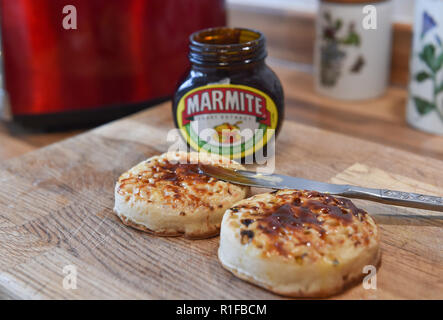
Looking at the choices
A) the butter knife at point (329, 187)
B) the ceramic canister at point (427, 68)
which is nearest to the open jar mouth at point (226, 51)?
the butter knife at point (329, 187)

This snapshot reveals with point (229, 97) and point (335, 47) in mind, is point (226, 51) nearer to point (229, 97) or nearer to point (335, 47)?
point (229, 97)

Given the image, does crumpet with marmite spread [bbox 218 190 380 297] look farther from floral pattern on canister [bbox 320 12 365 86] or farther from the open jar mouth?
floral pattern on canister [bbox 320 12 365 86]

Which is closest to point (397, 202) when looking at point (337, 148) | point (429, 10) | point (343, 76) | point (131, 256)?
point (337, 148)

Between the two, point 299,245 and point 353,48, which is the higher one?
point 353,48

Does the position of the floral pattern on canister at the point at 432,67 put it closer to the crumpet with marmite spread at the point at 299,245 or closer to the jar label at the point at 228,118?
the jar label at the point at 228,118

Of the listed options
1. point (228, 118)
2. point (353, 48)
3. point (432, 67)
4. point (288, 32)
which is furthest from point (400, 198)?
point (288, 32)

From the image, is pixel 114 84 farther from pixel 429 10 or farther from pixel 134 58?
pixel 429 10

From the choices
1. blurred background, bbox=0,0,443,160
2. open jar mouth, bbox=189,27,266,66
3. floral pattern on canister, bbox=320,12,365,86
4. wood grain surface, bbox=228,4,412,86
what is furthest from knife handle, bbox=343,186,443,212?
wood grain surface, bbox=228,4,412,86
